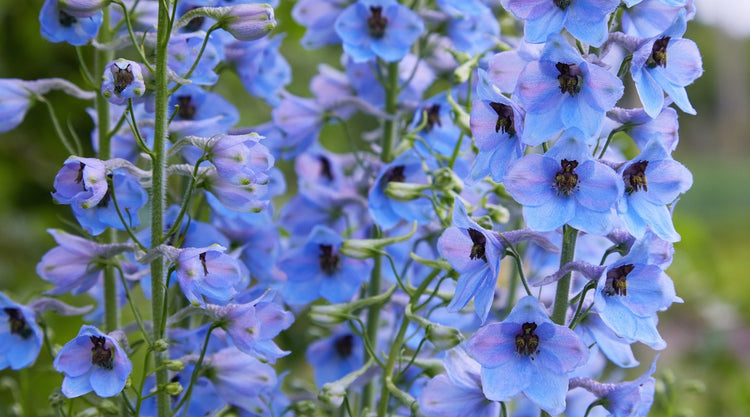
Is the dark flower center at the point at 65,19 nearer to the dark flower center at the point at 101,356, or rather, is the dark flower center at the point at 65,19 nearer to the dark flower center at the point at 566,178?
the dark flower center at the point at 101,356

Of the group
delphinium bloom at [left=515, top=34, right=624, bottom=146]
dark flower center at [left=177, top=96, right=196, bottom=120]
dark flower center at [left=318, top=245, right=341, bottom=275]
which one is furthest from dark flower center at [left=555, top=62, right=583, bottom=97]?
dark flower center at [left=177, top=96, right=196, bottom=120]

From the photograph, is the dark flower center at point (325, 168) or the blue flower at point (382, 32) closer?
the blue flower at point (382, 32)

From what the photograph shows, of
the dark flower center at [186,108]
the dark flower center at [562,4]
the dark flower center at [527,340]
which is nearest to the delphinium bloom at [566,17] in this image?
the dark flower center at [562,4]

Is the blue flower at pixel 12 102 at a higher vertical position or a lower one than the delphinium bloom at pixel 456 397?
higher

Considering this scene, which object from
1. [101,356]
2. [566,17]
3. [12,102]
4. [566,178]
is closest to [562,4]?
[566,17]

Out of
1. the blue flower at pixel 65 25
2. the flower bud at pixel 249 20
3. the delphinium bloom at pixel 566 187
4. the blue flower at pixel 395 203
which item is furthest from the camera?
the blue flower at pixel 395 203

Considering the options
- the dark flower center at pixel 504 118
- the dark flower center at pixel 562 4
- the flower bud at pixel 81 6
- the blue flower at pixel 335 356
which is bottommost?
the blue flower at pixel 335 356
